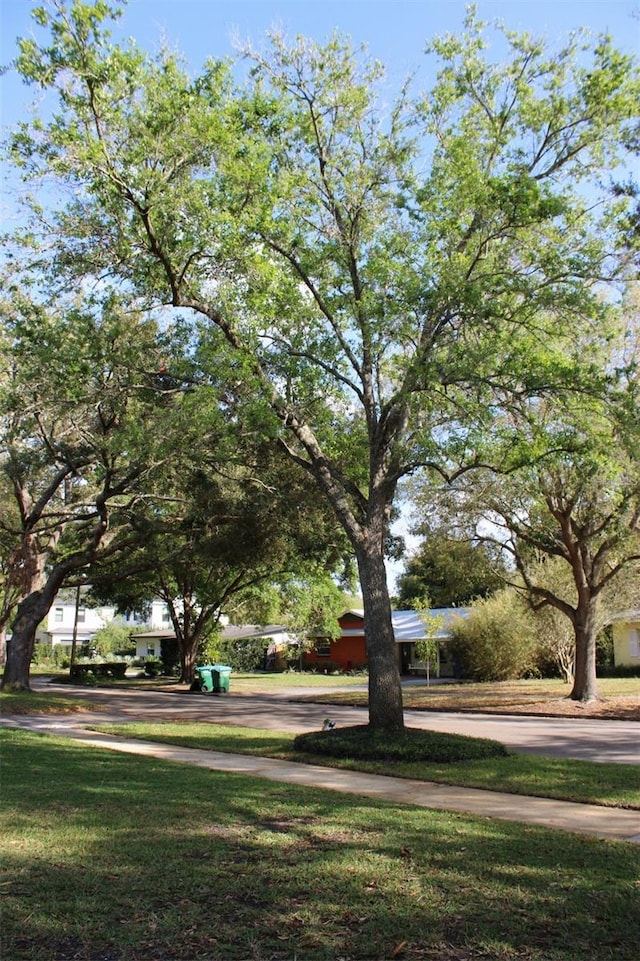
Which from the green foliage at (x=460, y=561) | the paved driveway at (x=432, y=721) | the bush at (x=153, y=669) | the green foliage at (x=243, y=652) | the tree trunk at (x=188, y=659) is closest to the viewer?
the paved driveway at (x=432, y=721)

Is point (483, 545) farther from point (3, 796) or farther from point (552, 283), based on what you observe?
point (3, 796)

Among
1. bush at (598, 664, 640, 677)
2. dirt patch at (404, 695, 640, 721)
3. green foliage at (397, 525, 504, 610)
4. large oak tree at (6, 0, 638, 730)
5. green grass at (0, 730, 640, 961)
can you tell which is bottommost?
bush at (598, 664, 640, 677)

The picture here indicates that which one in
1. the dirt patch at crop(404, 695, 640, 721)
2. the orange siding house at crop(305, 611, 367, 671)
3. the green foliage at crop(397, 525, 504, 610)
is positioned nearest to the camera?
the dirt patch at crop(404, 695, 640, 721)

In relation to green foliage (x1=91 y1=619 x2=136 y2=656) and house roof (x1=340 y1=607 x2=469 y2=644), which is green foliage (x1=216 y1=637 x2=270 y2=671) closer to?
house roof (x1=340 y1=607 x2=469 y2=644)

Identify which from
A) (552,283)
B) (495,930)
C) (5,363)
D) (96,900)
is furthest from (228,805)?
(5,363)

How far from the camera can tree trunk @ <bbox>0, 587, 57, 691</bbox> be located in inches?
1008

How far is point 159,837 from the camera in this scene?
657 cm

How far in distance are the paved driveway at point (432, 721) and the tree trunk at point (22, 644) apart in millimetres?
2593

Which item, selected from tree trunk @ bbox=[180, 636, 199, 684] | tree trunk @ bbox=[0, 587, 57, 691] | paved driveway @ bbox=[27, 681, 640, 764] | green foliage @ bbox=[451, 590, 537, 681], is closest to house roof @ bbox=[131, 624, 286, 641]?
tree trunk @ bbox=[180, 636, 199, 684]

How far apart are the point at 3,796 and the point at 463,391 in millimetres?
9940

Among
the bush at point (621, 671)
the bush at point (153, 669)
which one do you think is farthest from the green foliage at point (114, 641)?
the bush at point (621, 671)

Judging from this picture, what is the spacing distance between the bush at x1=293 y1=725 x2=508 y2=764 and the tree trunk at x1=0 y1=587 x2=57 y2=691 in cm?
1528

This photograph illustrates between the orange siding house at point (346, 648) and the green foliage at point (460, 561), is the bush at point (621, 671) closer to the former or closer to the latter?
the green foliage at point (460, 561)

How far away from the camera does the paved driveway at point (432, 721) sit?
14875mm
